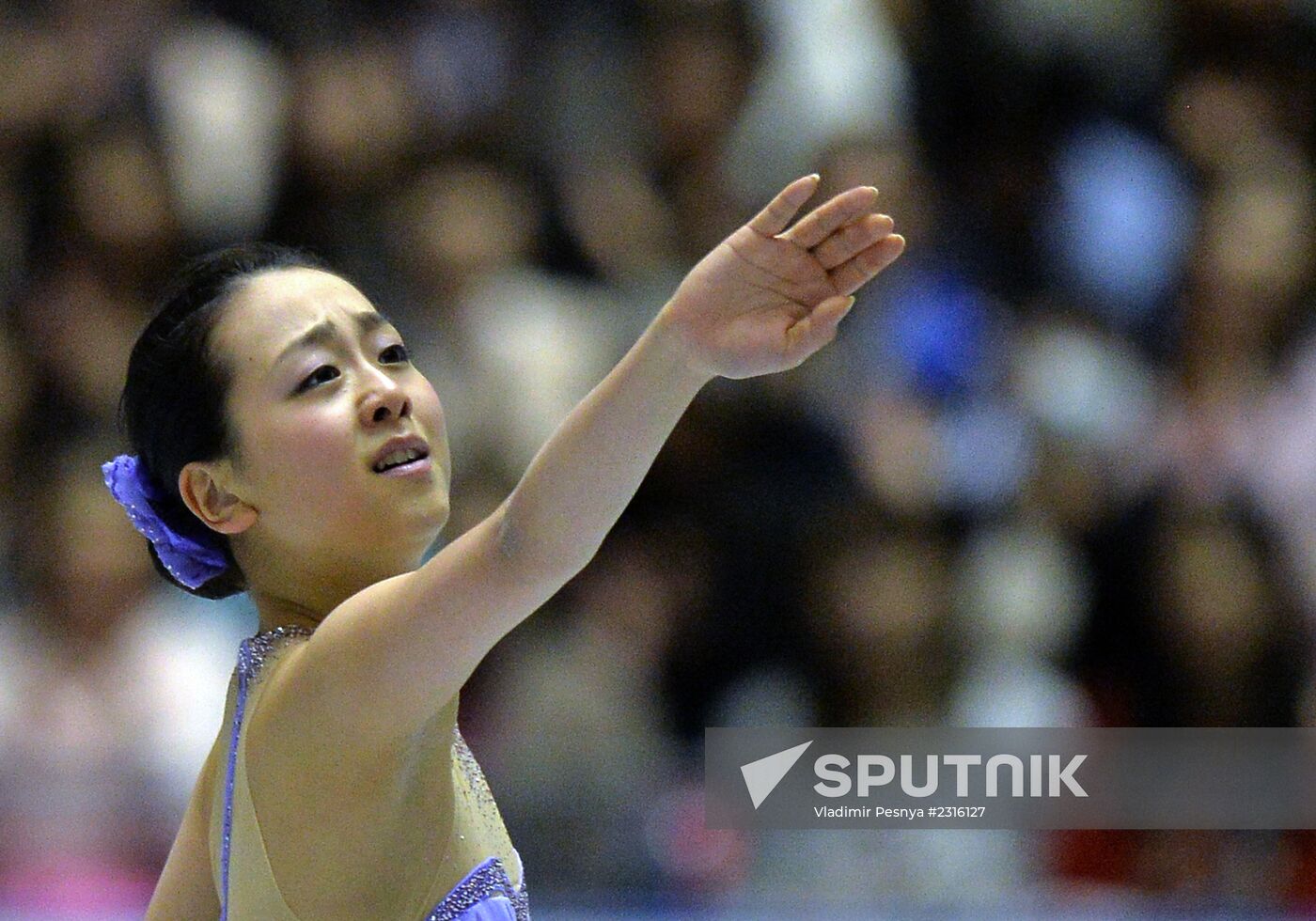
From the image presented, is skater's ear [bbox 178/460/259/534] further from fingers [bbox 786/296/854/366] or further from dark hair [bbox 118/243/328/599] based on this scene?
fingers [bbox 786/296/854/366]

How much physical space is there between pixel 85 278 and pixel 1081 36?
2.58 metres

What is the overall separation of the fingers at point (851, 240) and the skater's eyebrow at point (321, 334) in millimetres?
585

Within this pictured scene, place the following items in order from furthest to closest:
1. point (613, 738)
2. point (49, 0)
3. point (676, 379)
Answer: point (49, 0), point (613, 738), point (676, 379)

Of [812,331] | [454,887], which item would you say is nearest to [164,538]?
[454,887]

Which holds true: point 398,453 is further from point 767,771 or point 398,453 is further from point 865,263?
point 767,771

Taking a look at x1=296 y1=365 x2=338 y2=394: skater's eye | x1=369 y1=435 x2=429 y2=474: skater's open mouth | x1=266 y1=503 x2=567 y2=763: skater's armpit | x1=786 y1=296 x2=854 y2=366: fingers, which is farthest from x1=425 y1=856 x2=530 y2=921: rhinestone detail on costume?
x1=786 y1=296 x2=854 y2=366: fingers

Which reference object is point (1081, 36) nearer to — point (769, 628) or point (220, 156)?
point (769, 628)

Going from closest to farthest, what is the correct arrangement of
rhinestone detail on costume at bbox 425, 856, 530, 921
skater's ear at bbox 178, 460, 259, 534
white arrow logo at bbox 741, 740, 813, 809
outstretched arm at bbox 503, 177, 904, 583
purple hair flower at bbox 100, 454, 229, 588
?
1. outstretched arm at bbox 503, 177, 904, 583
2. rhinestone detail on costume at bbox 425, 856, 530, 921
3. skater's ear at bbox 178, 460, 259, 534
4. purple hair flower at bbox 100, 454, 229, 588
5. white arrow logo at bbox 741, 740, 813, 809

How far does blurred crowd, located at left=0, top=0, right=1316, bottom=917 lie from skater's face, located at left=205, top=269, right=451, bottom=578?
204 centimetres

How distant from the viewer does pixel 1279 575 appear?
13.7 feet

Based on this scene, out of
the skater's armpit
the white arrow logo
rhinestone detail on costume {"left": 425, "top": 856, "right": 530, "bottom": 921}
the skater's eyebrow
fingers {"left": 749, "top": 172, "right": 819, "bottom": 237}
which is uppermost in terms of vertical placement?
the white arrow logo

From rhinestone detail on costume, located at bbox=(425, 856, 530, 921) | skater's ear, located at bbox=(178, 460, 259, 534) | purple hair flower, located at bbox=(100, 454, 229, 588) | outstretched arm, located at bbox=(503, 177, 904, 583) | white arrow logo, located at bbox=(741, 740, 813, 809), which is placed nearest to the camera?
outstretched arm, located at bbox=(503, 177, 904, 583)

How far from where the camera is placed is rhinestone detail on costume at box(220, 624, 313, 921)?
77.0 inches

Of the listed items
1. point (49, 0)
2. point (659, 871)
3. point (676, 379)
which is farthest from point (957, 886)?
point (49, 0)
